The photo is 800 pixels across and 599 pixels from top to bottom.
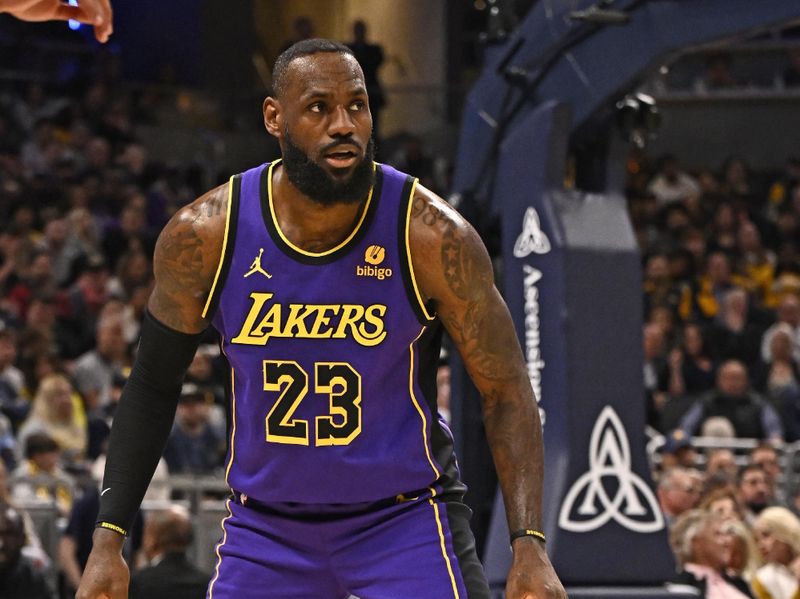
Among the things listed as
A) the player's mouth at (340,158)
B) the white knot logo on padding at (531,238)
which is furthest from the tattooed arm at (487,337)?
the white knot logo on padding at (531,238)

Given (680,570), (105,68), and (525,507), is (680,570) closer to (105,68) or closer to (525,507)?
(525,507)

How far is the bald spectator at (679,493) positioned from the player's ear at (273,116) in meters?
6.07

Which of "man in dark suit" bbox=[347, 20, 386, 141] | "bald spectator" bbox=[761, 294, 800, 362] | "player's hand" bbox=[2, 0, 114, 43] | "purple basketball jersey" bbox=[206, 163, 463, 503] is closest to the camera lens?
"purple basketball jersey" bbox=[206, 163, 463, 503]

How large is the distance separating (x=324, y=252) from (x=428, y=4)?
16.4 metres

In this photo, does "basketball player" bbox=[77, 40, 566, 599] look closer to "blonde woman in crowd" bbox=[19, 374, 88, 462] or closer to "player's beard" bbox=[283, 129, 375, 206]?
"player's beard" bbox=[283, 129, 375, 206]

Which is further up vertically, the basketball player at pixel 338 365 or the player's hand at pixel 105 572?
the basketball player at pixel 338 365

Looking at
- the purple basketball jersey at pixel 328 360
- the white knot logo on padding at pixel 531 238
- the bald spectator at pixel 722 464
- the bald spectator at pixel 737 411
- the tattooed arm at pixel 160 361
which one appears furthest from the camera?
the bald spectator at pixel 737 411

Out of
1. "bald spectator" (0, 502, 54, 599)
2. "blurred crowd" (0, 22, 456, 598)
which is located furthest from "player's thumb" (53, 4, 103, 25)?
"bald spectator" (0, 502, 54, 599)

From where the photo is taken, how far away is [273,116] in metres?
4.32

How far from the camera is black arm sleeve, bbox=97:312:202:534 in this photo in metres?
4.36

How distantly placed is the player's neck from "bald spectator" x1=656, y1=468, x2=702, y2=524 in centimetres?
600

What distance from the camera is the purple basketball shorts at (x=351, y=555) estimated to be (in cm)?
414

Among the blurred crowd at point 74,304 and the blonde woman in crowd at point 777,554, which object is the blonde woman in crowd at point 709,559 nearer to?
the blonde woman in crowd at point 777,554

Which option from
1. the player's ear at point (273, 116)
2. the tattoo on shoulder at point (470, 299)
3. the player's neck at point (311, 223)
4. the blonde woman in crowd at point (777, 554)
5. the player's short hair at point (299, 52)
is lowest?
the blonde woman in crowd at point (777, 554)
